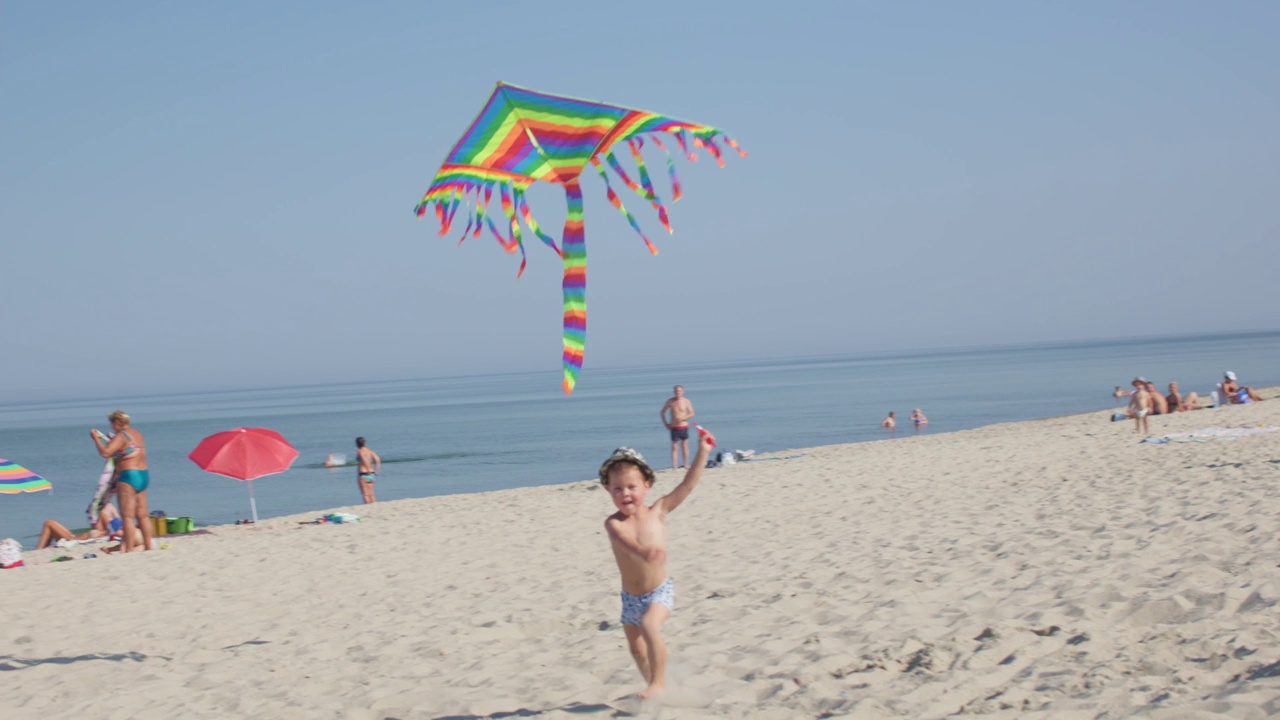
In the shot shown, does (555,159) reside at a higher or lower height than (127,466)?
higher

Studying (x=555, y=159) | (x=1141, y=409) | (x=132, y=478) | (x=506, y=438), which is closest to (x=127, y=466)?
(x=132, y=478)

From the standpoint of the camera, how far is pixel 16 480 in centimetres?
1305

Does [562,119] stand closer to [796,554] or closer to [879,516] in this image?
[796,554]

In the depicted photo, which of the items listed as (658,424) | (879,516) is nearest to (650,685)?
(879,516)

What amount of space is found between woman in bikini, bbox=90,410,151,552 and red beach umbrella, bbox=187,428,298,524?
255cm

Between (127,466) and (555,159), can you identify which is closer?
(555,159)

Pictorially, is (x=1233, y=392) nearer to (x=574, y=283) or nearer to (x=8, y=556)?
(x=574, y=283)

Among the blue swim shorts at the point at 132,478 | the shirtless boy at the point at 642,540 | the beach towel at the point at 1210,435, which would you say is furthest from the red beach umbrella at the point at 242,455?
the beach towel at the point at 1210,435

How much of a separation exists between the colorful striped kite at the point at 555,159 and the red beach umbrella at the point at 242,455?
27.3 ft

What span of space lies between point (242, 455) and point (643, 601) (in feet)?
33.7

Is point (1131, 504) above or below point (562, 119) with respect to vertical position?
below

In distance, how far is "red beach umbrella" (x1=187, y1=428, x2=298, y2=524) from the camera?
13.0 m

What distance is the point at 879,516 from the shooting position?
9180 mm

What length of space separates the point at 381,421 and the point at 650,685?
177ft
